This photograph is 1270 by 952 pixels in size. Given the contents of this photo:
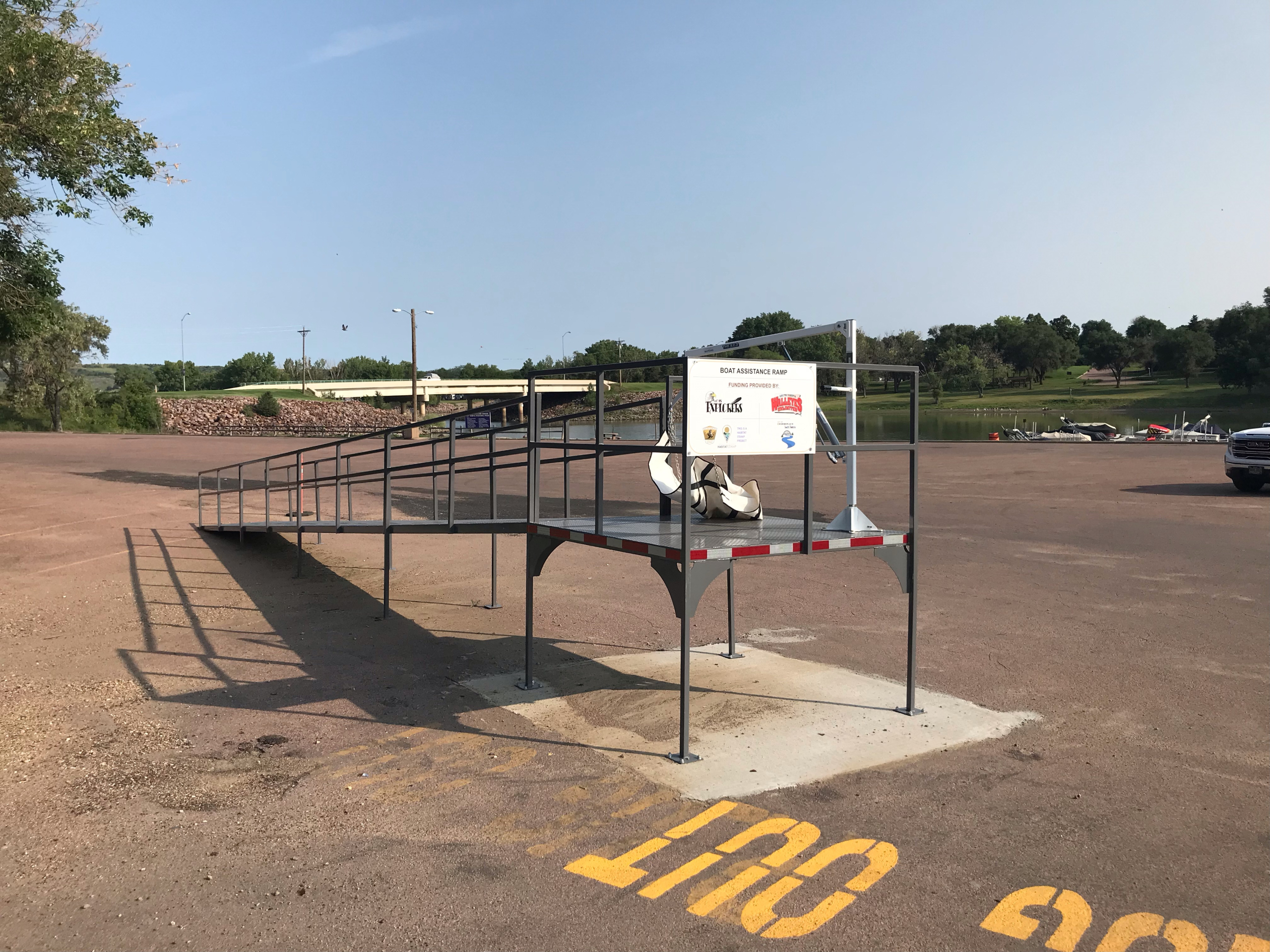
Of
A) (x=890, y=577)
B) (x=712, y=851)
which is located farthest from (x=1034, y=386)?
(x=712, y=851)

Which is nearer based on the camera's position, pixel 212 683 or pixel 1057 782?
pixel 1057 782

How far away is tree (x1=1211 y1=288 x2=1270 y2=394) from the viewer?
3332 inches

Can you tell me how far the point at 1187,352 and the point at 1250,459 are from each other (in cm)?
9641

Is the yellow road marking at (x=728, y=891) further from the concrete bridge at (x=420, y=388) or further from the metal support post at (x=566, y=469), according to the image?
the concrete bridge at (x=420, y=388)

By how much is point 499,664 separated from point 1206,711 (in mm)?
4929

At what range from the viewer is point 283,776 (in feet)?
16.5

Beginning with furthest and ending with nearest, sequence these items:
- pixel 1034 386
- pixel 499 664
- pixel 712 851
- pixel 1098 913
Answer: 1. pixel 1034 386
2. pixel 499 664
3. pixel 712 851
4. pixel 1098 913

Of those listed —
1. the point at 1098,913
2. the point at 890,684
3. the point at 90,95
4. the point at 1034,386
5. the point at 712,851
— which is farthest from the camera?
the point at 1034,386

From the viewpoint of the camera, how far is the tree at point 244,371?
465 feet

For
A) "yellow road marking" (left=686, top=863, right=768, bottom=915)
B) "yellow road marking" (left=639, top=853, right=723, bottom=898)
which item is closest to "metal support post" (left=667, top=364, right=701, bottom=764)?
"yellow road marking" (left=639, top=853, right=723, bottom=898)

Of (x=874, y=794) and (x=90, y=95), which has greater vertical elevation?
(x=90, y=95)

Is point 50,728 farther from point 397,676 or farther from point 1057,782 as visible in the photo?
point 1057,782

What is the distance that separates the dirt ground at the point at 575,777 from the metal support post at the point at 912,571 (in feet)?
1.91

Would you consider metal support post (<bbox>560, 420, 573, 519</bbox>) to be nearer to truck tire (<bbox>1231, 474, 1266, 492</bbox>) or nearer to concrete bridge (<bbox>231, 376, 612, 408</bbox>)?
truck tire (<bbox>1231, 474, 1266, 492</bbox>)
